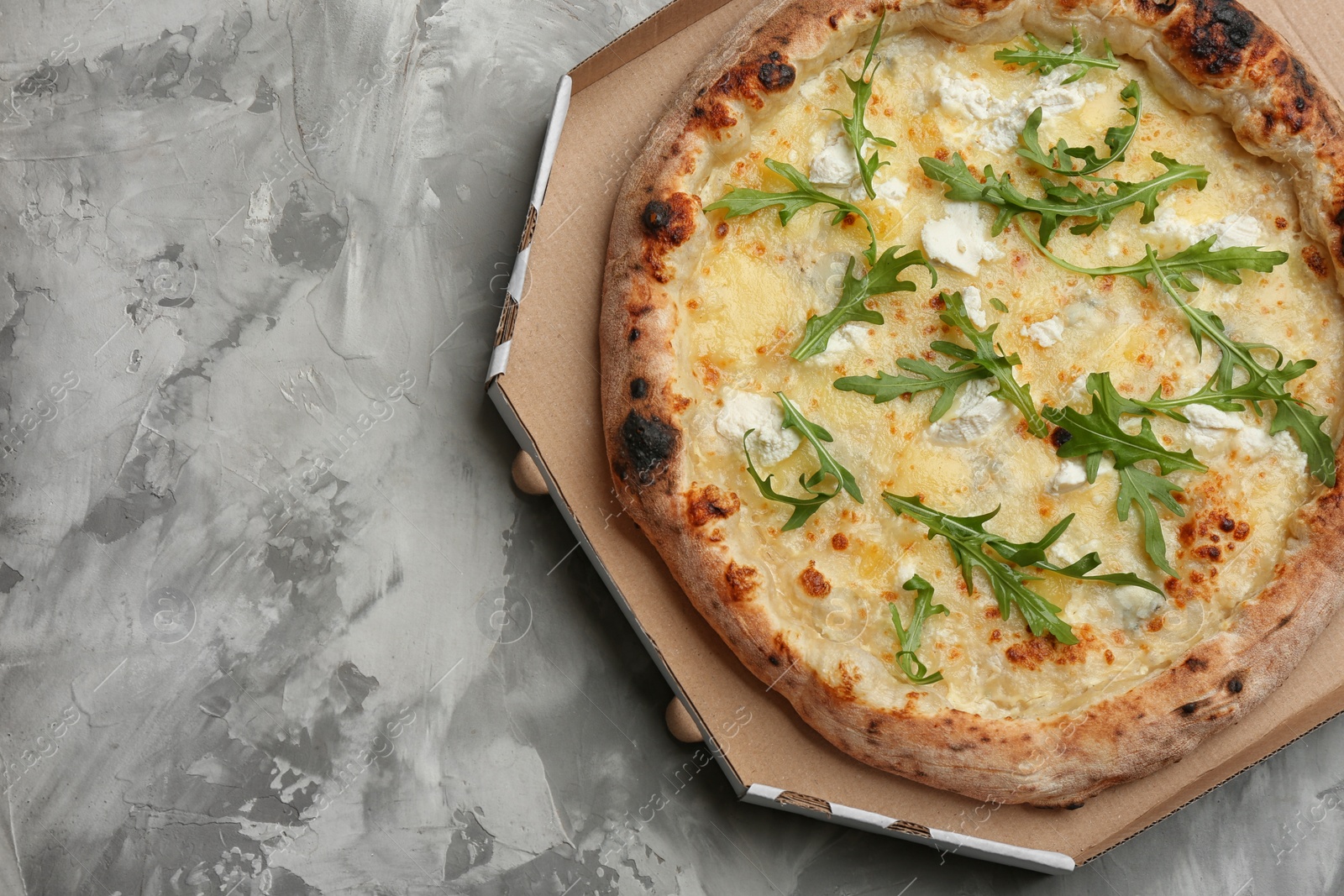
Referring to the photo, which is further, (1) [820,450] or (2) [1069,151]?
(2) [1069,151]

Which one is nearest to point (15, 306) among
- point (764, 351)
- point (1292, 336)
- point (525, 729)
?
point (525, 729)

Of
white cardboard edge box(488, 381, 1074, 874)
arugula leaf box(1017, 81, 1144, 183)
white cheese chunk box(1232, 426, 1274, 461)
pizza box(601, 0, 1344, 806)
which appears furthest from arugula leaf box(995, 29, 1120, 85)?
white cardboard edge box(488, 381, 1074, 874)

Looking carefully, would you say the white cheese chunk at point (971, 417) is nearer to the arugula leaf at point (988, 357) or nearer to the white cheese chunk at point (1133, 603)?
the arugula leaf at point (988, 357)

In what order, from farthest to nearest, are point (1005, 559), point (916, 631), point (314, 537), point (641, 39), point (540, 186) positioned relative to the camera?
point (314, 537), point (641, 39), point (540, 186), point (1005, 559), point (916, 631)

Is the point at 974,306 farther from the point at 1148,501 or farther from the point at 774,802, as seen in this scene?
the point at 774,802

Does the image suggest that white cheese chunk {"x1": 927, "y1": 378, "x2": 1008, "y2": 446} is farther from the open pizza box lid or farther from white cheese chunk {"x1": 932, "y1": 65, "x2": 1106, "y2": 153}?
the open pizza box lid

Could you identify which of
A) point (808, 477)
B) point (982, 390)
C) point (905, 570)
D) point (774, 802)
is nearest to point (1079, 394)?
point (982, 390)
